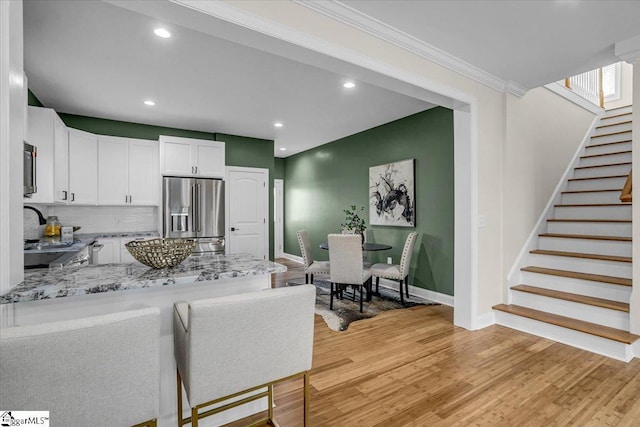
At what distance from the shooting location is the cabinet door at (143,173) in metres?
4.67

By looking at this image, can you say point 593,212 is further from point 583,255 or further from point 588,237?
point 583,255

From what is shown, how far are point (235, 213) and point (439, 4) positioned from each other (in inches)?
174

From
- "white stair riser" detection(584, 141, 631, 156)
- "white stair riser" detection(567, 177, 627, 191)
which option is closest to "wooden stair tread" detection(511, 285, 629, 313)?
"white stair riser" detection(567, 177, 627, 191)

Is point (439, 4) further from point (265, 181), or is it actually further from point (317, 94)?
point (265, 181)

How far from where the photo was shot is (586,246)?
3559 mm

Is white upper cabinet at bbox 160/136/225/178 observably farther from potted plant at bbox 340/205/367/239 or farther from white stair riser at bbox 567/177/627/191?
white stair riser at bbox 567/177/627/191

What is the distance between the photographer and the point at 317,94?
3.85m

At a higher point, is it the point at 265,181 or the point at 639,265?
the point at 265,181

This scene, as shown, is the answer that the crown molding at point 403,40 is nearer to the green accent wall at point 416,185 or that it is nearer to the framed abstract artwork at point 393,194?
the green accent wall at point 416,185

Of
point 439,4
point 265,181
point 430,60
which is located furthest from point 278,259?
point 439,4

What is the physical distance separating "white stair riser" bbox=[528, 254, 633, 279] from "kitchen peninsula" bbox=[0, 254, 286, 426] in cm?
349

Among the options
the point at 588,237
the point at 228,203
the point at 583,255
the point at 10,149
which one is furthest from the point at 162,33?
the point at 588,237

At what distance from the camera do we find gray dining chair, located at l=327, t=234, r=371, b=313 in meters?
3.73

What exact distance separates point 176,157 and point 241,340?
169 inches
